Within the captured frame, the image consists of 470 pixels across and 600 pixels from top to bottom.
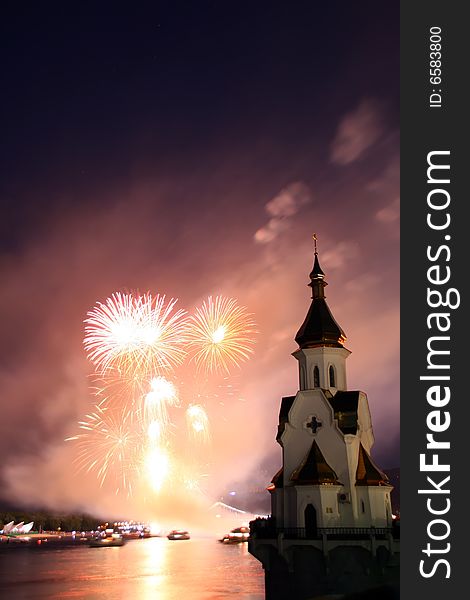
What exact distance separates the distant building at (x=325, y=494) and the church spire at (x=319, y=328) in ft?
0.23

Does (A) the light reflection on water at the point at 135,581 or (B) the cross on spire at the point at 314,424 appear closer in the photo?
(B) the cross on spire at the point at 314,424

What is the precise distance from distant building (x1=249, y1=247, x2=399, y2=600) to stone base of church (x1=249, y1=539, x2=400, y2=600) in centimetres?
5

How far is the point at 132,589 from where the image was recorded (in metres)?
66.0

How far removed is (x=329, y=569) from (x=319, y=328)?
15.0m

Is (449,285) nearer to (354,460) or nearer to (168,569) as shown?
(354,460)

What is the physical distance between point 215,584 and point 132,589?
924 cm

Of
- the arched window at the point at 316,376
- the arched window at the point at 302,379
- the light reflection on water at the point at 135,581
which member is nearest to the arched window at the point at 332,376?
the arched window at the point at 316,376

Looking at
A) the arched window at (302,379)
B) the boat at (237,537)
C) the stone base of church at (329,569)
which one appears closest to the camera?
the stone base of church at (329,569)

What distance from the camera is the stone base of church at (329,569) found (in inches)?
1289

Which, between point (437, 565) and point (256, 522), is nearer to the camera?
point (437, 565)

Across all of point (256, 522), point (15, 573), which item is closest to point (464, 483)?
point (256, 522)

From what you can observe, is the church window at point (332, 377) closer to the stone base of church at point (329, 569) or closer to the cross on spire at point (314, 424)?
the cross on spire at point (314, 424)

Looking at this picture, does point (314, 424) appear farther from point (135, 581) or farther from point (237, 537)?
point (237, 537)

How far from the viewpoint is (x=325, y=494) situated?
34.6 metres
